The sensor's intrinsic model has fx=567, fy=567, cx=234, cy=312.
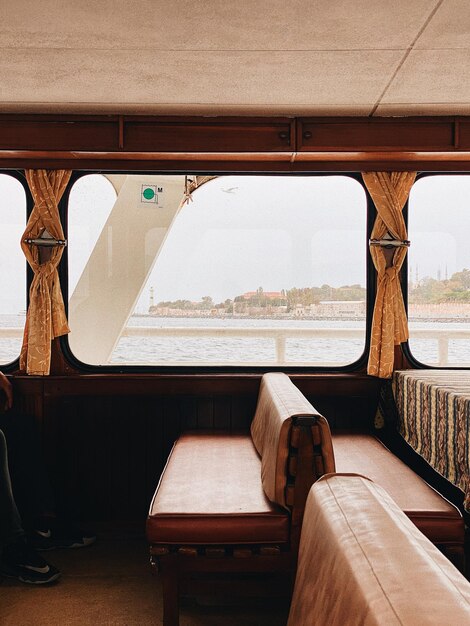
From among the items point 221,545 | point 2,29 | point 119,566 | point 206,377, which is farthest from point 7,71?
point 119,566

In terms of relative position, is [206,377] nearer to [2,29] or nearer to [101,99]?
[101,99]

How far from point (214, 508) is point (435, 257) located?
2.66 m

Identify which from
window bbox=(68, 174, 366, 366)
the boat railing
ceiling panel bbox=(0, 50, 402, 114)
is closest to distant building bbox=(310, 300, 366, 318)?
window bbox=(68, 174, 366, 366)

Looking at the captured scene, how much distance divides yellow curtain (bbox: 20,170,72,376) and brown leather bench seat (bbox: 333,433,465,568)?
205 centimetres

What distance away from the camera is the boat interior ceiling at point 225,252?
326 cm

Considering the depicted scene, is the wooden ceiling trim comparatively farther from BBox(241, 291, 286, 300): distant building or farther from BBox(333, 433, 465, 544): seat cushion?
BBox(333, 433, 465, 544): seat cushion

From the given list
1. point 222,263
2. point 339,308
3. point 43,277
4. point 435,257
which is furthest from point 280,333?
point 43,277

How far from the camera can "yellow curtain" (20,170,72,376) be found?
12.7ft

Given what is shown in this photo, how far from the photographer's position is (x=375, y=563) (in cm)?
91

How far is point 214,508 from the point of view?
248 cm

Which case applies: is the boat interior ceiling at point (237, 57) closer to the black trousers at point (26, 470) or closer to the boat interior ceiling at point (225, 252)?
the boat interior ceiling at point (225, 252)

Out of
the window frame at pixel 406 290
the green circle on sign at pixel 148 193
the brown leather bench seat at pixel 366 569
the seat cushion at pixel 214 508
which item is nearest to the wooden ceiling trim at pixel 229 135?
the window frame at pixel 406 290

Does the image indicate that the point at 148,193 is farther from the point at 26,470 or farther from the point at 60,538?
the point at 60,538

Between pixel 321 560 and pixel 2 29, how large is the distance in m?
2.50
